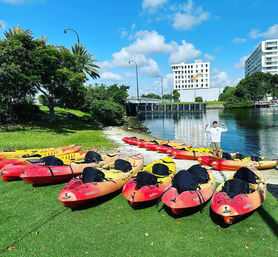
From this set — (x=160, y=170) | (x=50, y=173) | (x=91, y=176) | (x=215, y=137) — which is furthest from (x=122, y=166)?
(x=215, y=137)

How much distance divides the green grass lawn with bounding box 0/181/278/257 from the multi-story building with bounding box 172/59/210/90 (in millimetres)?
143089

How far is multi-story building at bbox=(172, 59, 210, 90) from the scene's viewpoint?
474 ft

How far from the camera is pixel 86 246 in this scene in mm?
5566

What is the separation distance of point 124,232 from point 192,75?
15209 cm

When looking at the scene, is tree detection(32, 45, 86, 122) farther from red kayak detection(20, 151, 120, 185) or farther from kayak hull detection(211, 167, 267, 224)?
kayak hull detection(211, 167, 267, 224)

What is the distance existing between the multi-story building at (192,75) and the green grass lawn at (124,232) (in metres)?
143

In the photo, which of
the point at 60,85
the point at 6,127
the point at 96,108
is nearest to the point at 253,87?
the point at 96,108

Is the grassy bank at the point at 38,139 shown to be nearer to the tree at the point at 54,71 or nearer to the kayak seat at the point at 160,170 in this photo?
the tree at the point at 54,71

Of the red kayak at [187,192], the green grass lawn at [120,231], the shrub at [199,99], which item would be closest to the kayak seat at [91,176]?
the green grass lawn at [120,231]

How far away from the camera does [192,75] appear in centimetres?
14600

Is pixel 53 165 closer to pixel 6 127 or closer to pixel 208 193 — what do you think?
pixel 208 193

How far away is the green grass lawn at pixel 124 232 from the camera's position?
5371 mm

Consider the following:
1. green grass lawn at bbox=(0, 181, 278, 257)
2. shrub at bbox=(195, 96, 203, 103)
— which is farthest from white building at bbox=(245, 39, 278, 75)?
green grass lawn at bbox=(0, 181, 278, 257)

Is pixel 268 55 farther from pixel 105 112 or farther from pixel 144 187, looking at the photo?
pixel 144 187
